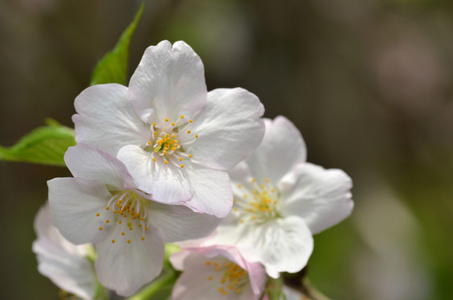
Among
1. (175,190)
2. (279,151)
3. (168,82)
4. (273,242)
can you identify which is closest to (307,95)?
(279,151)

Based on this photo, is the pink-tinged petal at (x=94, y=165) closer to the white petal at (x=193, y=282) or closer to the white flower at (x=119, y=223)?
the white flower at (x=119, y=223)

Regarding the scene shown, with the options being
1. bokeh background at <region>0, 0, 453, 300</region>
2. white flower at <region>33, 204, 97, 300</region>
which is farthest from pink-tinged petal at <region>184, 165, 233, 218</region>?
bokeh background at <region>0, 0, 453, 300</region>

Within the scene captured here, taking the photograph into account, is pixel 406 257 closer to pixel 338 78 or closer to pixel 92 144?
pixel 338 78

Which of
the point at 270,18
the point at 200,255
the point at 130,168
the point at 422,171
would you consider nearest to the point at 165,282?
the point at 200,255

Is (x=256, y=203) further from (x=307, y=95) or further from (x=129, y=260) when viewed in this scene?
(x=307, y=95)

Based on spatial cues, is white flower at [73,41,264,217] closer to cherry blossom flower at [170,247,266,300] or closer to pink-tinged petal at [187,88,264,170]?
pink-tinged petal at [187,88,264,170]

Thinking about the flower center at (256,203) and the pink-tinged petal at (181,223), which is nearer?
the pink-tinged petal at (181,223)

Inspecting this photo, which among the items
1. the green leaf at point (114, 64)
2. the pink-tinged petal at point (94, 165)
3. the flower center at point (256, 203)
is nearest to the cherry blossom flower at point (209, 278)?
the flower center at point (256, 203)
